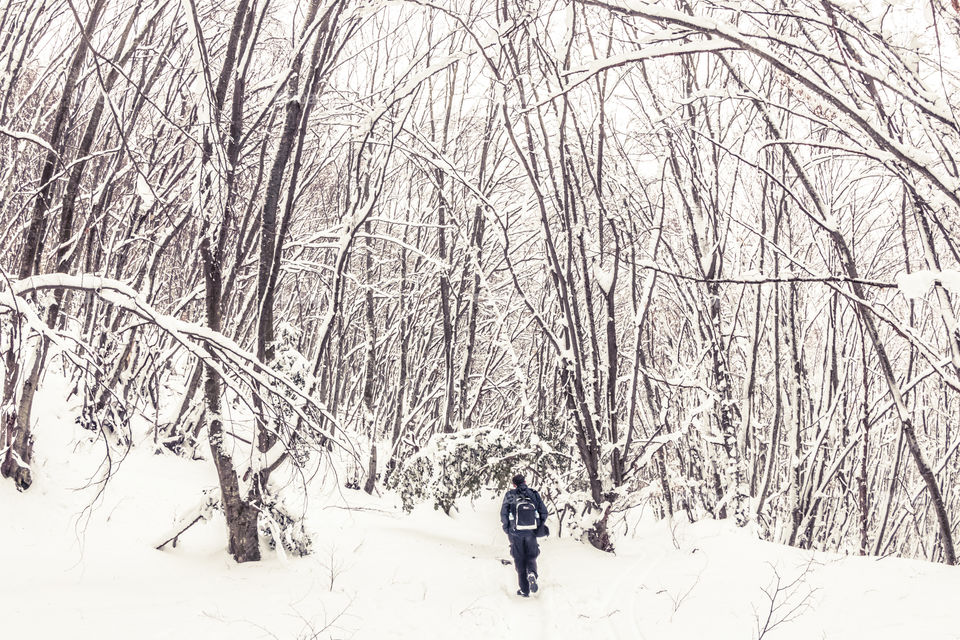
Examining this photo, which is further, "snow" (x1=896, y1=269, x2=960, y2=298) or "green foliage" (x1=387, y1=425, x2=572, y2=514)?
"green foliage" (x1=387, y1=425, x2=572, y2=514)

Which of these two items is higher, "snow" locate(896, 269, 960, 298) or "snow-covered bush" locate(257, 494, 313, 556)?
"snow" locate(896, 269, 960, 298)

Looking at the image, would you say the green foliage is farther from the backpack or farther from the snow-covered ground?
the backpack

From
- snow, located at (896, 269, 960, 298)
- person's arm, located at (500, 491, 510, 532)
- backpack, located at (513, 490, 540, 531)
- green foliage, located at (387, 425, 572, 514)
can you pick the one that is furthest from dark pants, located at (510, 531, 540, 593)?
snow, located at (896, 269, 960, 298)

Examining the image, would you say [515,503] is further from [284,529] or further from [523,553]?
[284,529]

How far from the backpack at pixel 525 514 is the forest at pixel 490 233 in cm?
131

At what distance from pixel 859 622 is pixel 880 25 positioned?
453 cm

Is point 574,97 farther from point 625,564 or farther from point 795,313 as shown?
point 625,564

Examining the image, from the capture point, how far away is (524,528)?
6887 millimetres

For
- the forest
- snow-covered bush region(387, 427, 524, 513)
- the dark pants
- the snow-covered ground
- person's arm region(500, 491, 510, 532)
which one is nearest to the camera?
the forest

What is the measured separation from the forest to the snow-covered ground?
0.43m

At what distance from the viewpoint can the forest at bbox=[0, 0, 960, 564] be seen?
326 cm

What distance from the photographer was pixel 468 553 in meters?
8.17

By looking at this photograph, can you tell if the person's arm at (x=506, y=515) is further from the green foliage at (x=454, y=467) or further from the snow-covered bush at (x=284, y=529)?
the snow-covered bush at (x=284, y=529)

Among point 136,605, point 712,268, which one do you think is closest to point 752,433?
point 712,268
